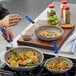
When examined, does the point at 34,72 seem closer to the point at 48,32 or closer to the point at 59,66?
the point at 59,66

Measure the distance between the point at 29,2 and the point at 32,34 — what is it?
3107 millimetres

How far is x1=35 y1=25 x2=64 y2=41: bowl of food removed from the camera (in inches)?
65.1

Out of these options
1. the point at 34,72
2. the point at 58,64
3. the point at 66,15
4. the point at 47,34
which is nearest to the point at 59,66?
the point at 58,64

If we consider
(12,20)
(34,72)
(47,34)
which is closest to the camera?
(34,72)

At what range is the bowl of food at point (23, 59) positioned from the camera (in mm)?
1341

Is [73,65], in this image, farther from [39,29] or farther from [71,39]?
[39,29]

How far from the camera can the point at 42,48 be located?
1651 millimetres

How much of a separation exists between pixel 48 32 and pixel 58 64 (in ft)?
1.43

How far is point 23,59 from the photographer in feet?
4.69

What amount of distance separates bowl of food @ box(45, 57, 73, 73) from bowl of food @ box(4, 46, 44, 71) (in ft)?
0.22

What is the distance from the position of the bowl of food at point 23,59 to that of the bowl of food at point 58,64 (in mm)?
66

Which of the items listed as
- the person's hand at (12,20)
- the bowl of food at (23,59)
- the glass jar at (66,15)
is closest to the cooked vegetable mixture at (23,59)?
the bowl of food at (23,59)

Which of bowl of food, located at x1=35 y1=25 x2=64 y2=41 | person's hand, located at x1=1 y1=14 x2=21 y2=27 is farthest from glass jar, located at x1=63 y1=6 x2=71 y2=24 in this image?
person's hand, located at x1=1 y1=14 x2=21 y2=27

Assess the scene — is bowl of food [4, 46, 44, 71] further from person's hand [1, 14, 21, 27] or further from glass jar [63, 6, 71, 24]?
glass jar [63, 6, 71, 24]
